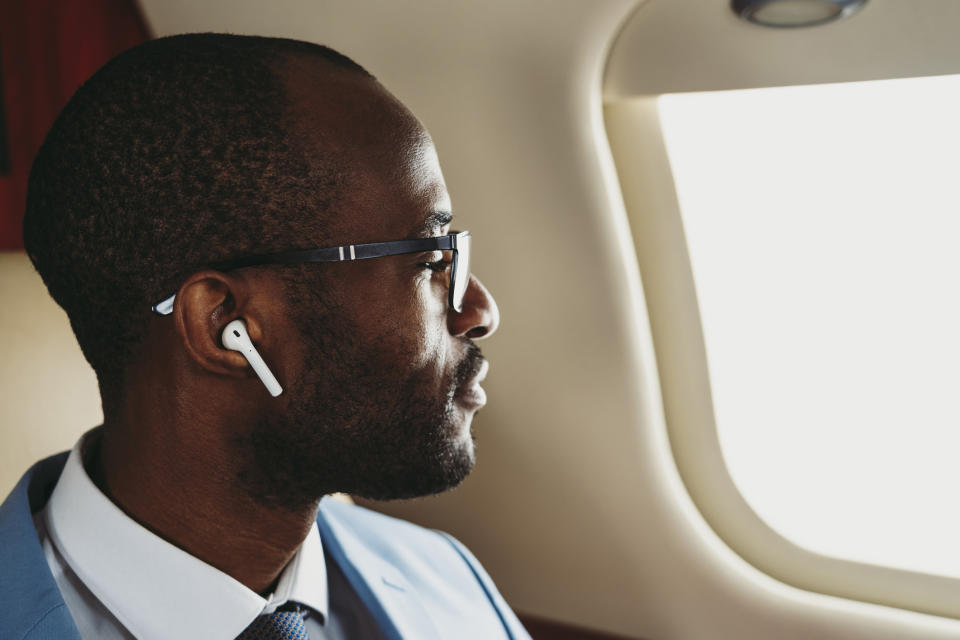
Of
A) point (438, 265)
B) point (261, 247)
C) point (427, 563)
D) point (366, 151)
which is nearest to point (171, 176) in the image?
point (261, 247)

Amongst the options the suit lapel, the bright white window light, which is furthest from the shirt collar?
the bright white window light

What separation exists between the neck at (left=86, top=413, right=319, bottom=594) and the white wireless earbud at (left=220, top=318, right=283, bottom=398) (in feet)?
0.35

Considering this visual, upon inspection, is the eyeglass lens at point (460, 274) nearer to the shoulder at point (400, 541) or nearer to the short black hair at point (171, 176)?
the short black hair at point (171, 176)

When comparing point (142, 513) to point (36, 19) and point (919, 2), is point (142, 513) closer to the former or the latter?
point (36, 19)

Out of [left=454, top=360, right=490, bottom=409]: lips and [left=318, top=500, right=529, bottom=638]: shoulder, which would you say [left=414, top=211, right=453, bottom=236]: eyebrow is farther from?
[left=318, top=500, right=529, bottom=638]: shoulder

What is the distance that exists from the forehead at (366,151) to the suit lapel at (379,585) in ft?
1.81

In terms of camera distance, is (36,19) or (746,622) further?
(746,622)

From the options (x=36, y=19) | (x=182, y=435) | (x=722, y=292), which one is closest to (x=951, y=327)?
(x=722, y=292)

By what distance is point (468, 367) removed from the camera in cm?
133

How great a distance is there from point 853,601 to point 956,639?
0.18 meters

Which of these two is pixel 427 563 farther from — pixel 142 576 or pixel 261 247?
pixel 261 247

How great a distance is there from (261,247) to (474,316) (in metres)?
0.34

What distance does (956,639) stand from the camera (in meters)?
1.58

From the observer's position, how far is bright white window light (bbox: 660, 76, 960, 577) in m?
1.61
